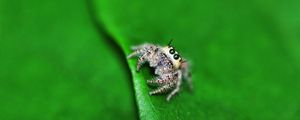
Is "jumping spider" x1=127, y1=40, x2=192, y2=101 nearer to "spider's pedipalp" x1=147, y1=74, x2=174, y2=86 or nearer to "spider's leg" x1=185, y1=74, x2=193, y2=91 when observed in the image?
"spider's pedipalp" x1=147, y1=74, x2=174, y2=86

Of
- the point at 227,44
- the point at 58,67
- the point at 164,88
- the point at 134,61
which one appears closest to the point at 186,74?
the point at 164,88

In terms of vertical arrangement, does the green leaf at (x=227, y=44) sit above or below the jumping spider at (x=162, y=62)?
above

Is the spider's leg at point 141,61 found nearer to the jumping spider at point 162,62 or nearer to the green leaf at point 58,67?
the jumping spider at point 162,62

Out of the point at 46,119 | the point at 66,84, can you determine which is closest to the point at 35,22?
the point at 66,84

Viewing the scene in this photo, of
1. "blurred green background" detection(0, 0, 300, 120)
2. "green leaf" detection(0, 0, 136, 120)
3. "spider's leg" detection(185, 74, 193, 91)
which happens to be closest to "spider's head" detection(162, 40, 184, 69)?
"blurred green background" detection(0, 0, 300, 120)

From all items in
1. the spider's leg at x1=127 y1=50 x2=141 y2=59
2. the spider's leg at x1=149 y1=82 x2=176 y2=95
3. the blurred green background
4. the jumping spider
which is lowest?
the spider's leg at x1=149 y1=82 x2=176 y2=95

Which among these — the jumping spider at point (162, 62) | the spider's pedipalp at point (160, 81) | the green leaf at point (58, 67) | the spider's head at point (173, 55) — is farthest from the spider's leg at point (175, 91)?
the green leaf at point (58, 67)

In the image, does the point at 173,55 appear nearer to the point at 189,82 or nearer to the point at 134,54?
the point at 134,54
